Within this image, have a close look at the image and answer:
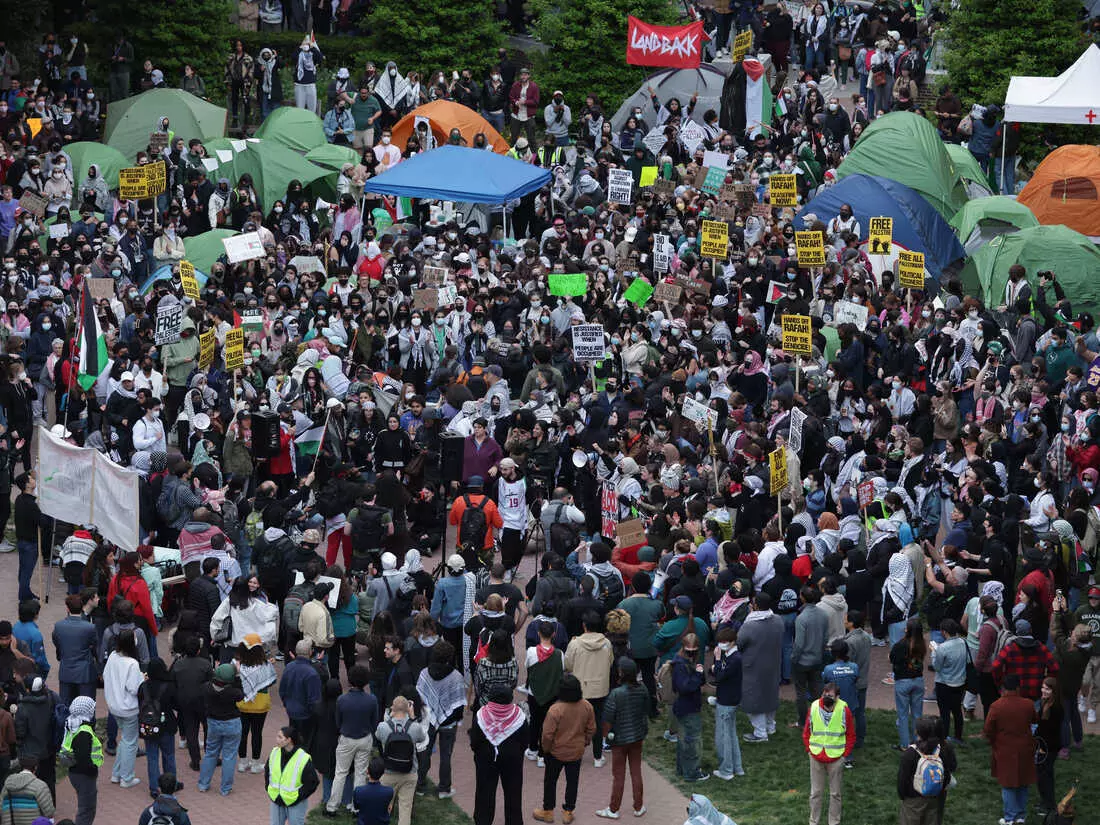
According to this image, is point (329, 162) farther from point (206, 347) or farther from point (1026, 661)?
point (1026, 661)

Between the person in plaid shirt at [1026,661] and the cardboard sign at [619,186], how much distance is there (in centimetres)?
1495

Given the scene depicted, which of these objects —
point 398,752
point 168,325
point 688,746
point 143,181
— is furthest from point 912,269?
point 398,752

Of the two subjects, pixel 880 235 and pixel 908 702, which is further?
pixel 880 235

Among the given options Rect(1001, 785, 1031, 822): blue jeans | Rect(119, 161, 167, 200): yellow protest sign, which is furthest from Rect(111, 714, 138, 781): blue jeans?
Rect(119, 161, 167, 200): yellow protest sign

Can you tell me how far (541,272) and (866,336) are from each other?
5.33 m

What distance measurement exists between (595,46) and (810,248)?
15.9 metres

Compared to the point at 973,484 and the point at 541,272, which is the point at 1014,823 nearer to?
the point at 973,484

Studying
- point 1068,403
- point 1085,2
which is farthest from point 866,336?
point 1085,2

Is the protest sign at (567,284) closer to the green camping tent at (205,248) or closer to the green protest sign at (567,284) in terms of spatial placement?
the green protest sign at (567,284)

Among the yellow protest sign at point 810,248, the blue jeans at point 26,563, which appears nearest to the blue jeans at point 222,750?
the blue jeans at point 26,563

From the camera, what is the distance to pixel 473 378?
22.8 metres

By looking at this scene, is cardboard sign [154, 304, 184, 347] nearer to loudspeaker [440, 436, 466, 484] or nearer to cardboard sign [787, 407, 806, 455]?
loudspeaker [440, 436, 466, 484]

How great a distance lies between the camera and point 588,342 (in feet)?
75.3

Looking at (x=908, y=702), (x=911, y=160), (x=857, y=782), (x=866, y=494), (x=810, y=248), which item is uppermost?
(x=911, y=160)
